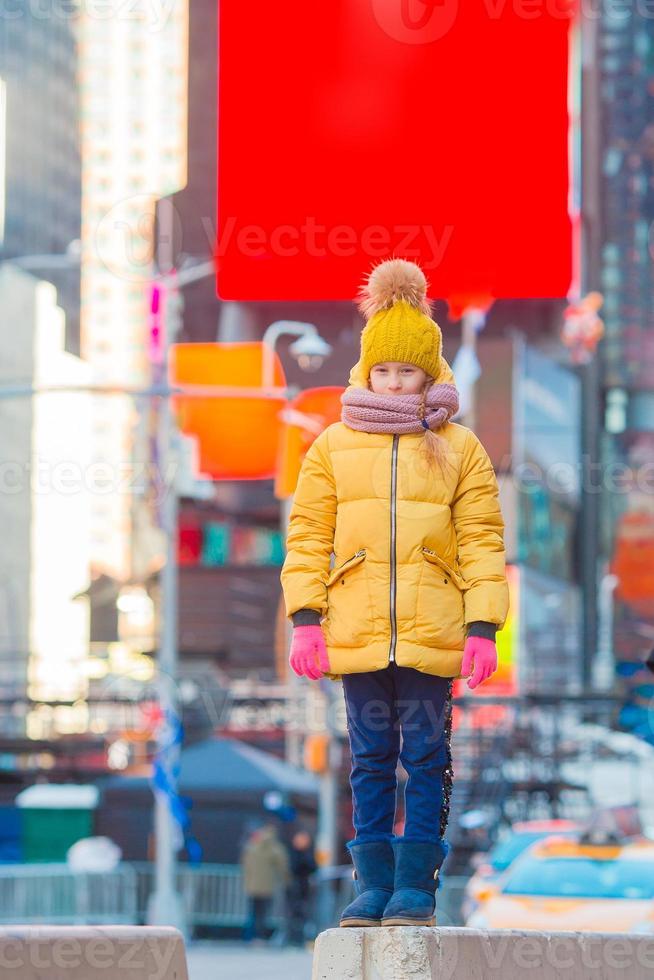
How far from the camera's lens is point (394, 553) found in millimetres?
4441

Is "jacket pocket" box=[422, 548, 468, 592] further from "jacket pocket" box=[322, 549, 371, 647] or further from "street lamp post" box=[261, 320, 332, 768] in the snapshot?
"street lamp post" box=[261, 320, 332, 768]

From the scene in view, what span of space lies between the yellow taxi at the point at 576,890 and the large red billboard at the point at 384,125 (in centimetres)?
295

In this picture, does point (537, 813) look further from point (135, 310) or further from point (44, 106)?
point (44, 106)

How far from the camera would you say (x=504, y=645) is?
23.0 meters

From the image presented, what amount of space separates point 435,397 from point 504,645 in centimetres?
1862

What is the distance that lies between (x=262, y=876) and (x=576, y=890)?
9560 mm

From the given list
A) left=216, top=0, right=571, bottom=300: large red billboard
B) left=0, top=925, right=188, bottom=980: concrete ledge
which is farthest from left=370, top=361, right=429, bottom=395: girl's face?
left=216, top=0, right=571, bottom=300: large red billboard

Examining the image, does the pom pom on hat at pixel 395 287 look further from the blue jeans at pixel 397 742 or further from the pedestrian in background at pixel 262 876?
the pedestrian in background at pixel 262 876

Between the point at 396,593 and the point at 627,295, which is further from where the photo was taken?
the point at 627,295

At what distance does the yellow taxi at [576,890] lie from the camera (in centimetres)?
907

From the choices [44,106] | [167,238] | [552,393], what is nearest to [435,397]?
[167,238]

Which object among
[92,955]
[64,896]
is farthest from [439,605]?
[64,896]

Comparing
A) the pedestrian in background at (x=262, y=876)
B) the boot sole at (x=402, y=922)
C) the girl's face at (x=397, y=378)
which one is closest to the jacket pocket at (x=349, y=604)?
the girl's face at (x=397, y=378)

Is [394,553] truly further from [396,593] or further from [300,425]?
[300,425]
